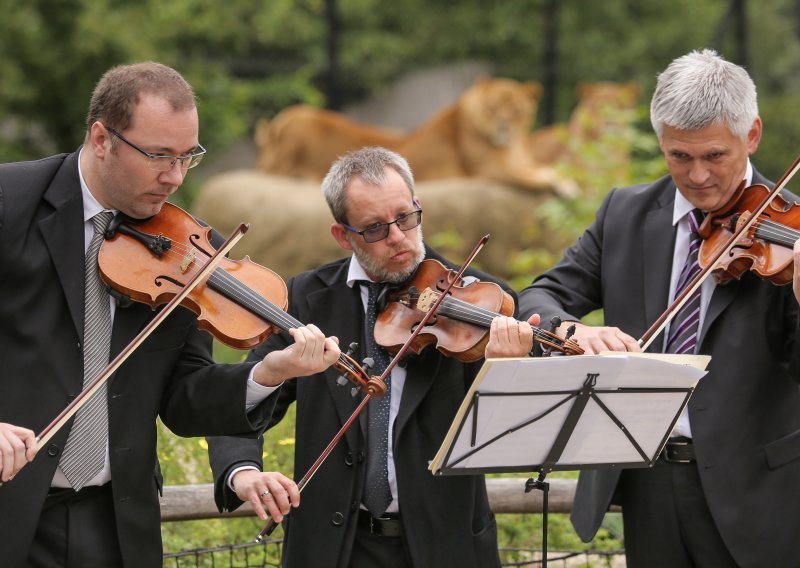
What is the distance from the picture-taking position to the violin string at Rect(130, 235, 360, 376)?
10.9ft

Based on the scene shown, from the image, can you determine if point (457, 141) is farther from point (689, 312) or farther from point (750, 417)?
point (750, 417)

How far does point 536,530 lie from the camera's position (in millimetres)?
5246

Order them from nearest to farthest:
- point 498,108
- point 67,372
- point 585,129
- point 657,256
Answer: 1. point 67,372
2. point 657,256
3. point 585,129
4. point 498,108

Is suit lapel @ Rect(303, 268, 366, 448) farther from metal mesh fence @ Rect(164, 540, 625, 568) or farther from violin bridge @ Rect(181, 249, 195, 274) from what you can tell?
metal mesh fence @ Rect(164, 540, 625, 568)

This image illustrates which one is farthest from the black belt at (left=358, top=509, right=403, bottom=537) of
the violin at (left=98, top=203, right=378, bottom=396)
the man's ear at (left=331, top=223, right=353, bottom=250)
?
the man's ear at (left=331, top=223, right=353, bottom=250)

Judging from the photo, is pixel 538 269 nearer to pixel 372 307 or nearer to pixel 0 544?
pixel 372 307

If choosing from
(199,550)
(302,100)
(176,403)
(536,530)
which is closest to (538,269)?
(536,530)

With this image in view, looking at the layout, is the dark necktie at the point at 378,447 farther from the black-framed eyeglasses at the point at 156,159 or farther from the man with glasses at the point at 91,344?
the black-framed eyeglasses at the point at 156,159

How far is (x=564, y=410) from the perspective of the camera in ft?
11.0

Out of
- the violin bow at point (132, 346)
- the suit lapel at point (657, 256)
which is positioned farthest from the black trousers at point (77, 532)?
the suit lapel at point (657, 256)

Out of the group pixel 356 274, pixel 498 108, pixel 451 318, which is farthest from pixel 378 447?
pixel 498 108

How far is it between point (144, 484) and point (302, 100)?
1623 centimetres

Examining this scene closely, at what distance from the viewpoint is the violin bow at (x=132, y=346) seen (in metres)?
2.93

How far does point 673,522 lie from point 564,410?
0.70 metres
